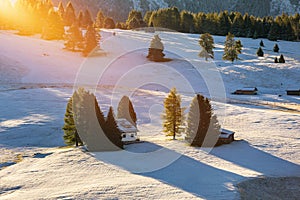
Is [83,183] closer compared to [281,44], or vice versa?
[83,183]

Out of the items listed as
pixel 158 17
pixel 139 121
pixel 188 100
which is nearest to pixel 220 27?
pixel 158 17

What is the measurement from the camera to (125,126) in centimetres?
3459

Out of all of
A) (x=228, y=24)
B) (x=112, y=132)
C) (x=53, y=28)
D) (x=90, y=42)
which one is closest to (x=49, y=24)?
(x=53, y=28)

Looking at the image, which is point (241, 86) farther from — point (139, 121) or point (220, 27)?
point (220, 27)

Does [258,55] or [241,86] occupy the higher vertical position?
[258,55]

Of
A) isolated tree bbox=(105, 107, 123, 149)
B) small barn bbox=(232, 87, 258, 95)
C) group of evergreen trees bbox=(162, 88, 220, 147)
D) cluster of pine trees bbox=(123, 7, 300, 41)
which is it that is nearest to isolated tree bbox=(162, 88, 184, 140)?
group of evergreen trees bbox=(162, 88, 220, 147)

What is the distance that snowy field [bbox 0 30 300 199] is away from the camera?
23.5 m

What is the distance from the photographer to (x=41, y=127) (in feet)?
126

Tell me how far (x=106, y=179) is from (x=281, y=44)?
8600 cm

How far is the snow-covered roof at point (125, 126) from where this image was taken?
33656mm

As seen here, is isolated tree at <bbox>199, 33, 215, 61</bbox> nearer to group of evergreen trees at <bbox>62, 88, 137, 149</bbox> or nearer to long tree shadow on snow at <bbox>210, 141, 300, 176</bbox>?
long tree shadow on snow at <bbox>210, 141, 300, 176</bbox>

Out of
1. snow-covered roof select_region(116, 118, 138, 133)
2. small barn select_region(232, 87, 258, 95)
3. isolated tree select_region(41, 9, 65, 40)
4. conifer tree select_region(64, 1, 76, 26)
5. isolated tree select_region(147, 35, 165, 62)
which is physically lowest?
snow-covered roof select_region(116, 118, 138, 133)

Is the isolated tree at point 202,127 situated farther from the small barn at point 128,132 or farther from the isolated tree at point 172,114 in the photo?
the small barn at point 128,132

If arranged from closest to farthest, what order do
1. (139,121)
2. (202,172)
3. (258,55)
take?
1. (202,172)
2. (139,121)
3. (258,55)
